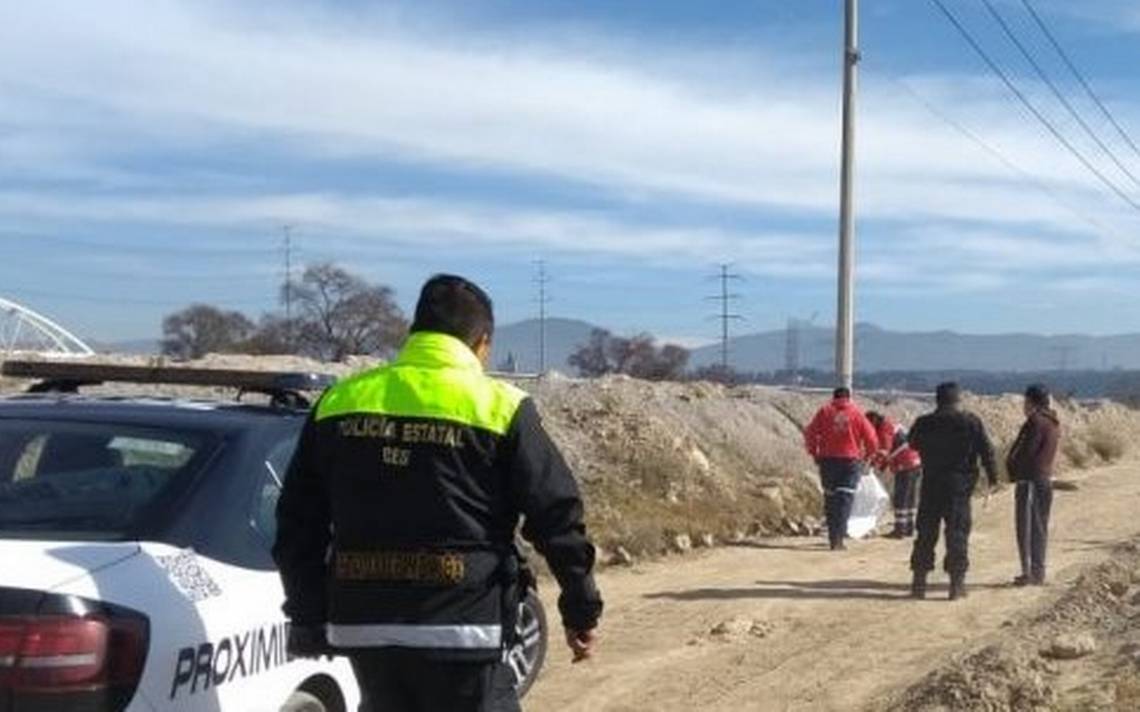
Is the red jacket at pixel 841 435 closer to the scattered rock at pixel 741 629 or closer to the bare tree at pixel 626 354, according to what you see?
the scattered rock at pixel 741 629

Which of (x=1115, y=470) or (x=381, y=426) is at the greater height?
(x=381, y=426)

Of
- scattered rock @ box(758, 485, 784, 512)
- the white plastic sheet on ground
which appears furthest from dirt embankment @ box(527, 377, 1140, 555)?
the white plastic sheet on ground

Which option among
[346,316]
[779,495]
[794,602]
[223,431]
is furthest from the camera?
[346,316]

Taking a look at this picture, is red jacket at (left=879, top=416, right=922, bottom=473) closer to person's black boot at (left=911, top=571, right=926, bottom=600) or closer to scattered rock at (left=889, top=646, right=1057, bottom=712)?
person's black boot at (left=911, top=571, right=926, bottom=600)

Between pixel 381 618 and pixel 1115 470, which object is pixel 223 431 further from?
pixel 1115 470

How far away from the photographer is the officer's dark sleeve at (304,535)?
183 inches

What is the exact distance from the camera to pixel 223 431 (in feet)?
17.8

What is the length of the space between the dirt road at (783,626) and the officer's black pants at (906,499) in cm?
76

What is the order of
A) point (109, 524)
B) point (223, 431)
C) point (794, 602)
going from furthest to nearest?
point (794, 602) → point (223, 431) → point (109, 524)

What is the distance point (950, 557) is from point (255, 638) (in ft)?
30.7

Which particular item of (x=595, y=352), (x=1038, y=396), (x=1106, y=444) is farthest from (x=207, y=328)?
(x=1038, y=396)

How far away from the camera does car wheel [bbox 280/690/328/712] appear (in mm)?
5227

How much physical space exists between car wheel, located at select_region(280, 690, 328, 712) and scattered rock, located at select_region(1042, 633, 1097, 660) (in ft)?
17.7

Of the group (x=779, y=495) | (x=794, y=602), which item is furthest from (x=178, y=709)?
(x=779, y=495)
